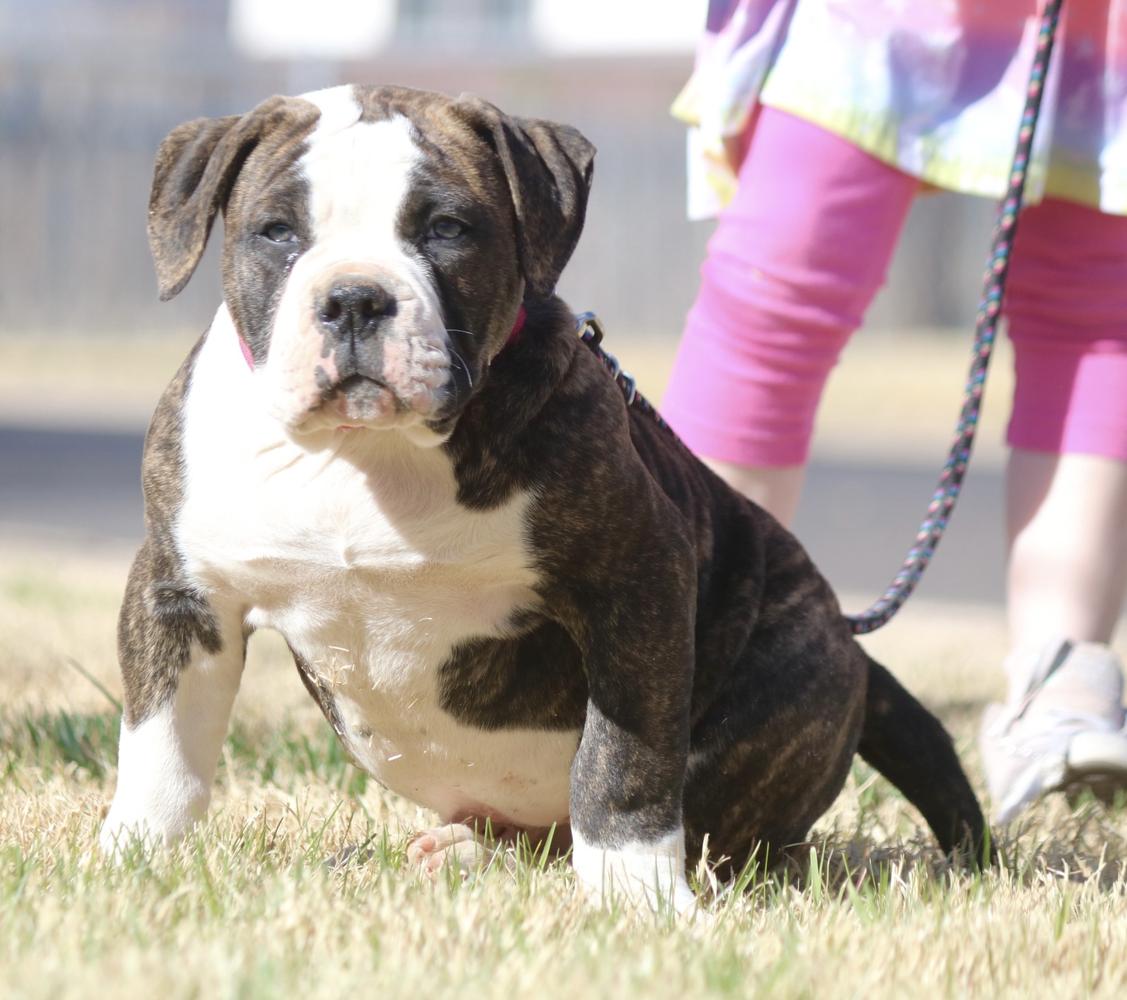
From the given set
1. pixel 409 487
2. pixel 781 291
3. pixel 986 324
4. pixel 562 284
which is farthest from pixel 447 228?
pixel 562 284

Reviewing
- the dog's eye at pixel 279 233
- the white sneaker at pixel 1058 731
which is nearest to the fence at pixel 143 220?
the white sneaker at pixel 1058 731

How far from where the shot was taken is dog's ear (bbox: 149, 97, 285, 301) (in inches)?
97.0

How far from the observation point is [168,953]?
199cm

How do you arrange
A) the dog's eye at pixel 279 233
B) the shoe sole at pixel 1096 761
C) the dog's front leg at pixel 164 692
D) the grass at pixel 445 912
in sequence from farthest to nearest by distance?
the shoe sole at pixel 1096 761 → the dog's front leg at pixel 164 692 → the dog's eye at pixel 279 233 → the grass at pixel 445 912

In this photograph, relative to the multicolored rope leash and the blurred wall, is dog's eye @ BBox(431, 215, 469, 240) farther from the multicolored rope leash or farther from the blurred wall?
the blurred wall

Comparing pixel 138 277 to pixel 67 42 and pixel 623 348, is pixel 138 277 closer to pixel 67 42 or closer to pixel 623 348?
pixel 623 348

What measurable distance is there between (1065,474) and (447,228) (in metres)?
A: 1.73

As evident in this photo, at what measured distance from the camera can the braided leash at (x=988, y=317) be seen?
3.31m

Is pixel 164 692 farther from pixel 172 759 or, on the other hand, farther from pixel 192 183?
pixel 192 183

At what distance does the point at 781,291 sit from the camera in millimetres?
3461

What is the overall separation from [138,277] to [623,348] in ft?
15.1

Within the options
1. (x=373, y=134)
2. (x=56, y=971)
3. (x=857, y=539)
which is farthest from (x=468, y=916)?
(x=857, y=539)

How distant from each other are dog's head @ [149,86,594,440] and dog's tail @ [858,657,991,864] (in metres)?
1.00

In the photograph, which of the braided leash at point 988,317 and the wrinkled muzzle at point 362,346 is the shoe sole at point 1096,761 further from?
the wrinkled muzzle at point 362,346
